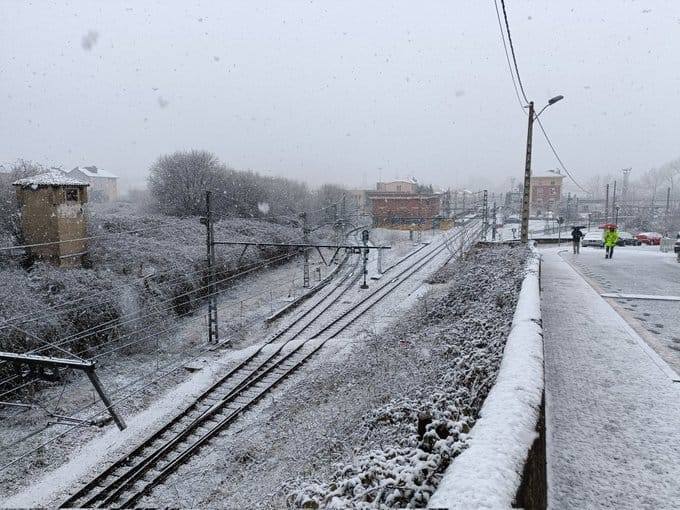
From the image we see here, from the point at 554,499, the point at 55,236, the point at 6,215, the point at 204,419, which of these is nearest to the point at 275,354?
the point at 204,419

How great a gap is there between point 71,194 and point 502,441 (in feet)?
70.8

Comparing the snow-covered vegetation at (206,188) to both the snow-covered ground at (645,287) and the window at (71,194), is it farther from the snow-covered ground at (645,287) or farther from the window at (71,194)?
the snow-covered ground at (645,287)

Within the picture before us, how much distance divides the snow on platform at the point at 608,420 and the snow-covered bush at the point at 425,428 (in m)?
0.93

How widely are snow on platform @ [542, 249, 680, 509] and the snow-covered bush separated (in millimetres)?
930

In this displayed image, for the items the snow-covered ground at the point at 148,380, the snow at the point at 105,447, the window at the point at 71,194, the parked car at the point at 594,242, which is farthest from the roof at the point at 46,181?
the parked car at the point at 594,242

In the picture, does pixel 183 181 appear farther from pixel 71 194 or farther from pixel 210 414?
pixel 210 414

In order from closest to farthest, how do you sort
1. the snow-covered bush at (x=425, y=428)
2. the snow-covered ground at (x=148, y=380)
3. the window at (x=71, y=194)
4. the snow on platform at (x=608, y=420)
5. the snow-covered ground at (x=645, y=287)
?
the snow-covered bush at (x=425, y=428) → the snow on platform at (x=608, y=420) → the snow-covered ground at (x=645, y=287) → the snow-covered ground at (x=148, y=380) → the window at (x=71, y=194)

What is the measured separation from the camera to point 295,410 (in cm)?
1102

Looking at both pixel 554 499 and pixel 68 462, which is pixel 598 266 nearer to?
pixel 554 499

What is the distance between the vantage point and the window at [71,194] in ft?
66.2

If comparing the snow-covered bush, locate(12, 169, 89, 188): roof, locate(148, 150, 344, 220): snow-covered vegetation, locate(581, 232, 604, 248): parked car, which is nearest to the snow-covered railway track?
the snow-covered bush

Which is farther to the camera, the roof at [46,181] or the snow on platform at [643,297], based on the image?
the roof at [46,181]

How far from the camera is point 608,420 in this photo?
5.45m

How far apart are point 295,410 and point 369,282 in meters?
17.5
